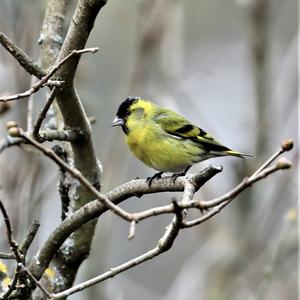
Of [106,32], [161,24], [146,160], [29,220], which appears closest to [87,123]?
[29,220]

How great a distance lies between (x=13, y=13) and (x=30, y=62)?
1.95 meters

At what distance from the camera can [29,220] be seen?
3.75 meters

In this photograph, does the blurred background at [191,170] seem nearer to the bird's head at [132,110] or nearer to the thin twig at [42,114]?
the bird's head at [132,110]

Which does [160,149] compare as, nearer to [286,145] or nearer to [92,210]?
[92,210]

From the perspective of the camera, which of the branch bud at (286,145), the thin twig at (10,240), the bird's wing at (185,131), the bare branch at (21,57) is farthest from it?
the bird's wing at (185,131)

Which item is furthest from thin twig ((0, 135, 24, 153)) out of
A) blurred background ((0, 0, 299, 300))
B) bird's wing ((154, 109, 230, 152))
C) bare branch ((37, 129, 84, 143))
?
bird's wing ((154, 109, 230, 152))

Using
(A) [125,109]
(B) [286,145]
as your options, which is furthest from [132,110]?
(B) [286,145]

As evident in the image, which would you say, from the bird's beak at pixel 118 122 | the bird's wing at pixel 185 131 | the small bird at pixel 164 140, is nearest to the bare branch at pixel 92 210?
the small bird at pixel 164 140

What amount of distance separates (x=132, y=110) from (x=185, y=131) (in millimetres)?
404

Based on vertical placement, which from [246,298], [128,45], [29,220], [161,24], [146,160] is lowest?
[246,298]

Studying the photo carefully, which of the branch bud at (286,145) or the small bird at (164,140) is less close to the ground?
the small bird at (164,140)

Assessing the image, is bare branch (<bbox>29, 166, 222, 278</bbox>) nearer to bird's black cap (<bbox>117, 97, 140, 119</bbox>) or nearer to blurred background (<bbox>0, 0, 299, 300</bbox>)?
blurred background (<bbox>0, 0, 299, 300</bbox>)

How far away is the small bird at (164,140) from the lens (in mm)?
4191

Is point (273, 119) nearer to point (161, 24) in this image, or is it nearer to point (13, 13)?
point (161, 24)
